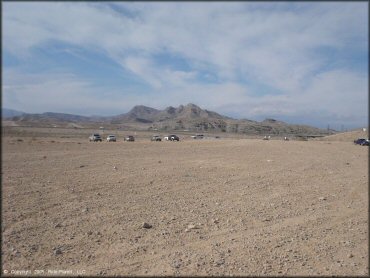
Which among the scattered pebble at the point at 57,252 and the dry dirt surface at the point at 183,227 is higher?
the dry dirt surface at the point at 183,227

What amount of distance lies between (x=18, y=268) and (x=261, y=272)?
3481 millimetres

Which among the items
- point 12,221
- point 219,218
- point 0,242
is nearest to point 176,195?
point 219,218

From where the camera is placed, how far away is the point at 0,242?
6.59 meters

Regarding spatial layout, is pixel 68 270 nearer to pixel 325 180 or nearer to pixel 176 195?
pixel 176 195

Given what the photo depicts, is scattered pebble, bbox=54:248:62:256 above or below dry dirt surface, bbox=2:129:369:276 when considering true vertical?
below

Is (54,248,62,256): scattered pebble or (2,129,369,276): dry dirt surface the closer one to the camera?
(2,129,369,276): dry dirt surface

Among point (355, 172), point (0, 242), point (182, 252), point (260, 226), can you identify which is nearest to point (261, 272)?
point (182, 252)

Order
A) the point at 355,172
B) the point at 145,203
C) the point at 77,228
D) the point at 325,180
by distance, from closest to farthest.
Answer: the point at 77,228
the point at 145,203
the point at 325,180
the point at 355,172

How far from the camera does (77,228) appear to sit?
746 cm

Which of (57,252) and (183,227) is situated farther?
(183,227)

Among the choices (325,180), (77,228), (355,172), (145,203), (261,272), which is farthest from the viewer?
(355,172)

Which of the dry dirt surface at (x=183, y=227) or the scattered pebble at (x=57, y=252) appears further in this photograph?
the scattered pebble at (x=57, y=252)

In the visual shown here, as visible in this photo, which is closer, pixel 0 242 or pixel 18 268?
pixel 18 268

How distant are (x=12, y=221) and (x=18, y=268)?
2.37 meters
